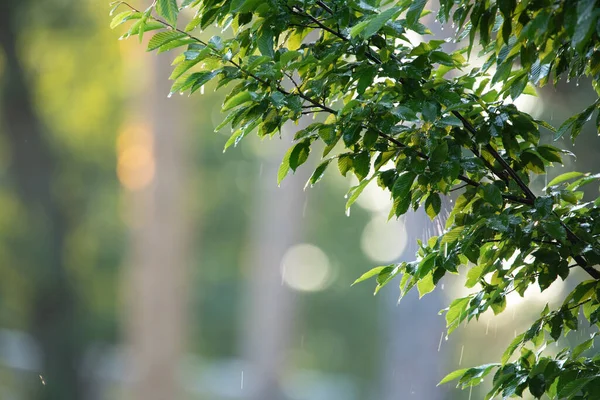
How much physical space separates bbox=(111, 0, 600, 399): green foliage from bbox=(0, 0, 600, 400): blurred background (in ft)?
9.80

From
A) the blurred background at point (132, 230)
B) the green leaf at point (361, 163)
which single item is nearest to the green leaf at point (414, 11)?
the green leaf at point (361, 163)

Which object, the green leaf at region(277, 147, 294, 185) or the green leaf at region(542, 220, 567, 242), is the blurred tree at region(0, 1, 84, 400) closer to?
the green leaf at region(277, 147, 294, 185)

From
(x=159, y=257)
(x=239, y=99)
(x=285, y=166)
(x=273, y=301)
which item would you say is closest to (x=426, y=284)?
(x=285, y=166)

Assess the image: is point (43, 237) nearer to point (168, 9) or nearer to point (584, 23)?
point (168, 9)

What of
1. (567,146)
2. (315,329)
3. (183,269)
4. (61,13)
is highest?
(61,13)

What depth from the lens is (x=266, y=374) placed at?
11703 millimetres

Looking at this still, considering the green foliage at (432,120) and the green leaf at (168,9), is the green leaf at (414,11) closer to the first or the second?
the green foliage at (432,120)

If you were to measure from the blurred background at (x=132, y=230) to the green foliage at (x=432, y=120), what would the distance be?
299 centimetres

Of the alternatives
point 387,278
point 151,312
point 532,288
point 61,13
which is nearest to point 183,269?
point 151,312

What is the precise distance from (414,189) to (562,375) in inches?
20.7

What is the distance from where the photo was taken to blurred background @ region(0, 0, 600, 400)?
8.04 m

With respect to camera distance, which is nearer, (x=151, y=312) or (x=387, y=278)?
(x=387, y=278)

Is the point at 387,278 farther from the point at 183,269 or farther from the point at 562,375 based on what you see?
the point at 183,269

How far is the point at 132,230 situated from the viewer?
9.66 m
